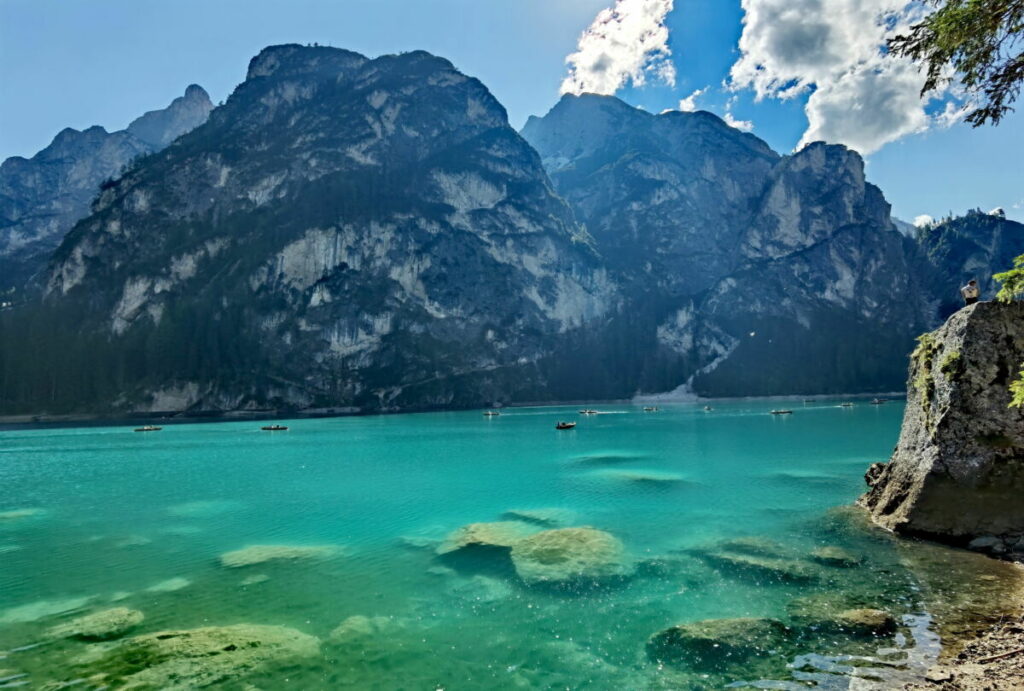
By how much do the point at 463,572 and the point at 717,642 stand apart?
10061 millimetres

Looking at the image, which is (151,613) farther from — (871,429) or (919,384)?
(871,429)

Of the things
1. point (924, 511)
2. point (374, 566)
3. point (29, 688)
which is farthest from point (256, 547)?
point (924, 511)

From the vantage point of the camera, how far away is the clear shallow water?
13078 millimetres

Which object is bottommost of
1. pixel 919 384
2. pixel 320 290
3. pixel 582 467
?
pixel 582 467

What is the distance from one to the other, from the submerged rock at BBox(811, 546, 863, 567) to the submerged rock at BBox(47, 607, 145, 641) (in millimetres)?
23324

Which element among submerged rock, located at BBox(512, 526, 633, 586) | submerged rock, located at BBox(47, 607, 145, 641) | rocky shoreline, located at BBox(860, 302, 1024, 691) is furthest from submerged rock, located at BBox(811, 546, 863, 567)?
submerged rock, located at BBox(47, 607, 145, 641)

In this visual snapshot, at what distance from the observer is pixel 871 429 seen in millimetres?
76062

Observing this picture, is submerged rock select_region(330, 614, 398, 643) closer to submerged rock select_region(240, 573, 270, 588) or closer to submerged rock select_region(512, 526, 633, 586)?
submerged rock select_region(512, 526, 633, 586)

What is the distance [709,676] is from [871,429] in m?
79.3

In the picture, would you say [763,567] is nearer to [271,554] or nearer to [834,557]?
[834,557]

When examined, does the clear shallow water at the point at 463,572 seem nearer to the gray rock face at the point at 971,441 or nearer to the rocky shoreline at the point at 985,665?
the rocky shoreline at the point at 985,665

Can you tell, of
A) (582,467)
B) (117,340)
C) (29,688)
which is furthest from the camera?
(117,340)

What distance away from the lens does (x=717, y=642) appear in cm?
1373

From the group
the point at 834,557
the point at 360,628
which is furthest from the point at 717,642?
the point at 360,628
